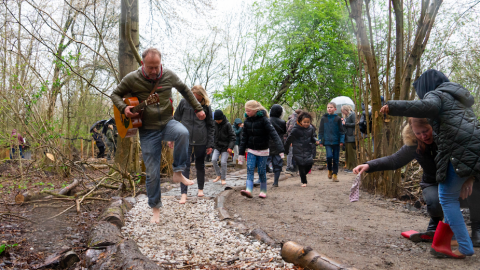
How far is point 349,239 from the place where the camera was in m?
3.69

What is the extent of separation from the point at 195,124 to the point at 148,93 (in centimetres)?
190

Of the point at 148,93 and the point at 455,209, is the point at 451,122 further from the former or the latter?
the point at 148,93

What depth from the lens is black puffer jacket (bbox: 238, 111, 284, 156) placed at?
6395mm

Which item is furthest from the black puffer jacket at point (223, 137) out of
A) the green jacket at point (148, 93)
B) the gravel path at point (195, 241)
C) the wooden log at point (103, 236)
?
the wooden log at point (103, 236)

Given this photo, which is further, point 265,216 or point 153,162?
point 265,216

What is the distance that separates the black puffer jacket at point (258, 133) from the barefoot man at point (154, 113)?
7.42 feet

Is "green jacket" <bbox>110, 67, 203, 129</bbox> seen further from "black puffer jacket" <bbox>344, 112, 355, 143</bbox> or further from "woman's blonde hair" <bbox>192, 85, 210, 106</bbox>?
"black puffer jacket" <bbox>344, 112, 355, 143</bbox>

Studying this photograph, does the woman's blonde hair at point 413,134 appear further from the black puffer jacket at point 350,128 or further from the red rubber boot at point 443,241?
the black puffer jacket at point 350,128

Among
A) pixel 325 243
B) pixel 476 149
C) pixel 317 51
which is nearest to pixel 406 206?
pixel 325 243

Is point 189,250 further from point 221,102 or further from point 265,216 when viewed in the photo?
point 221,102

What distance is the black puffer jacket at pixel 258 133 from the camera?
252 inches

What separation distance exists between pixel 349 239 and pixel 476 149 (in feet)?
4.98

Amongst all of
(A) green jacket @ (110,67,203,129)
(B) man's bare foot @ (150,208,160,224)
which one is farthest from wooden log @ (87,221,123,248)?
(A) green jacket @ (110,67,203,129)

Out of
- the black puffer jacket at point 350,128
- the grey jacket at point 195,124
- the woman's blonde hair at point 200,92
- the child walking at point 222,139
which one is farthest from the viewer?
the black puffer jacket at point 350,128
